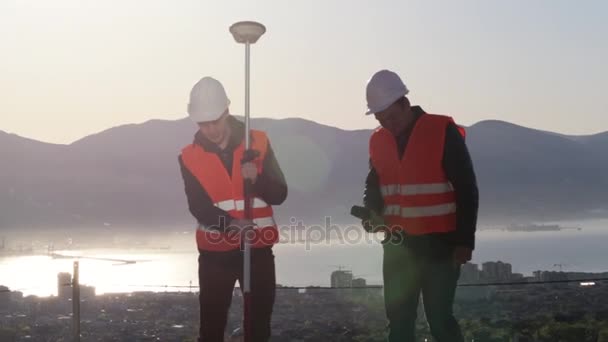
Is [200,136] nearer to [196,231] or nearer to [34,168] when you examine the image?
[196,231]

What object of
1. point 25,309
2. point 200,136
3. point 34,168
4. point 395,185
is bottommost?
point 25,309

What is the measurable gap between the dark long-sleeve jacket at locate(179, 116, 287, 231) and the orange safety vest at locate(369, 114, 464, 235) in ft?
2.34

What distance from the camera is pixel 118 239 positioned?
650ft

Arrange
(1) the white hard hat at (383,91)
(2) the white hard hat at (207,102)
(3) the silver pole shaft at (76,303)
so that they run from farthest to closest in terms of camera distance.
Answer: (3) the silver pole shaft at (76,303) < (2) the white hard hat at (207,102) < (1) the white hard hat at (383,91)

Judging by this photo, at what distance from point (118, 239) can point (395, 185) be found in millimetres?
201627

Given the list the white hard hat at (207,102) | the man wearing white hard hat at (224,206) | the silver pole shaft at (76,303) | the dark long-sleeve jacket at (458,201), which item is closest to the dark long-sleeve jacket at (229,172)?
the man wearing white hard hat at (224,206)

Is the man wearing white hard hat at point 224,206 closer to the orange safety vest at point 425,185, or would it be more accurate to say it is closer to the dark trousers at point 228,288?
the dark trousers at point 228,288

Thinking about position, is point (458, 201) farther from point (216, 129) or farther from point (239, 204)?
point (216, 129)

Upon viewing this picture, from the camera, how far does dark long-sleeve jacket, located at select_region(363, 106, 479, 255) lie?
392cm

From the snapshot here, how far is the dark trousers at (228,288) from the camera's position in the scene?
4.28 metres

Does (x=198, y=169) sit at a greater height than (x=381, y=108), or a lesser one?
lesser

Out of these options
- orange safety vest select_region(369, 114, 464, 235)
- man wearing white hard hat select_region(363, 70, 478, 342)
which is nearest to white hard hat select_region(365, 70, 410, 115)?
man wearing white hard hat select_region(363, 70, 478, 342)

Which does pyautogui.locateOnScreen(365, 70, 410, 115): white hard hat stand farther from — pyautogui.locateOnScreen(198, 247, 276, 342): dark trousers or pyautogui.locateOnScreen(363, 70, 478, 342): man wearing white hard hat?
pyautogui.locateOnScreen(198, 247, 276, 342): dark trousers

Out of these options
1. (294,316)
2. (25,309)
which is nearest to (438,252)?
(294,316)
